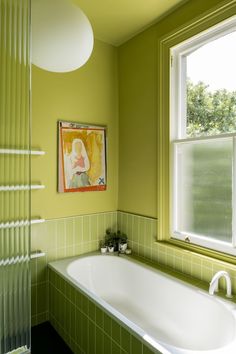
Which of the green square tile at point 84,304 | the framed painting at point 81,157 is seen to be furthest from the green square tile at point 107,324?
the framed painting at point 81,157

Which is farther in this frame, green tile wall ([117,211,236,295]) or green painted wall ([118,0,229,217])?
green painted wall ([118,0,229,217])

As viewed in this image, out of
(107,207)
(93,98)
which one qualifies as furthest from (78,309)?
(93,98)

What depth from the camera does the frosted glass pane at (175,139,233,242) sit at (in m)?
1.88

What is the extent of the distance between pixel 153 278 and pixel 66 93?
1896 mm

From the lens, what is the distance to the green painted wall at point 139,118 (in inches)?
93.6

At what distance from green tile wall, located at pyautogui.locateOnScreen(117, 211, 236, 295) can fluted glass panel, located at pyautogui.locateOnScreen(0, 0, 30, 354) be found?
1287 mm

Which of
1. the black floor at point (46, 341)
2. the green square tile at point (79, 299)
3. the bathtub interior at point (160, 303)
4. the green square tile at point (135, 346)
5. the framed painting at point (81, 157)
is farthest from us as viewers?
the framed painting at point (81, 157)

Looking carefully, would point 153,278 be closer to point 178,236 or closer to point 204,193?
point 178,236

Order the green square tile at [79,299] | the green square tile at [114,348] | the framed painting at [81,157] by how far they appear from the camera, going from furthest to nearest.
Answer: the framed painting at [81,157] < the green square tile at [79,299] < the green square tile at [114,348]

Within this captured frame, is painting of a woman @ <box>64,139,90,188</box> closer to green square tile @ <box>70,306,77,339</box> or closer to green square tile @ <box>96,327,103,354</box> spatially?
green square tile @ <box>70,306,77,339</box>

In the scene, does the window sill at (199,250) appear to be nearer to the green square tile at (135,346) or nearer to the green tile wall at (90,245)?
the green tile wall at (90,245)

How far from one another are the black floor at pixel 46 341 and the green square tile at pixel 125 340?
77 centimetres

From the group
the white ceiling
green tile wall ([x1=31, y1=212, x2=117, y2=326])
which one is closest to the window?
the white ceiling

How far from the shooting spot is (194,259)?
200cm
